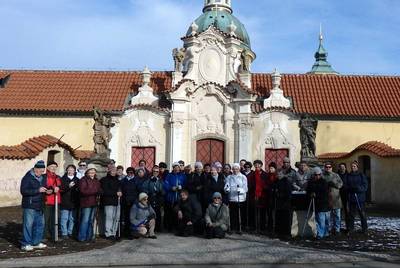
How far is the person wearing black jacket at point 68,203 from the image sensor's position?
34.5 feet

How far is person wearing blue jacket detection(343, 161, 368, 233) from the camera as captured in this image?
1156cm

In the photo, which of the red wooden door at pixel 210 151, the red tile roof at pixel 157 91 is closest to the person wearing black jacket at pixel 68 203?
the red tile roof at pixel 157 91

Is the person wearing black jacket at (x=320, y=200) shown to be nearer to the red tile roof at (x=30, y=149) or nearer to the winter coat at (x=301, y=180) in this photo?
the winter coat at (x=301, y=180)

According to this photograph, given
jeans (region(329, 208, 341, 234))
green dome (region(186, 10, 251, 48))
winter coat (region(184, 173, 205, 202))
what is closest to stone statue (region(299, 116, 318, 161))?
jeans (region(329, 208, 341, 234))

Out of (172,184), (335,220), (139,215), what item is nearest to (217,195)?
(172,184)

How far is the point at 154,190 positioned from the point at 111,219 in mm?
1207

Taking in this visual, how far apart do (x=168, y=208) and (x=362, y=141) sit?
50.6 ft

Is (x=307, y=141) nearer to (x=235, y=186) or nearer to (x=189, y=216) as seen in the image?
(x=235, y=186)

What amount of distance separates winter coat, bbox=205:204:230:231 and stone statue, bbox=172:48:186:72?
49.2ft

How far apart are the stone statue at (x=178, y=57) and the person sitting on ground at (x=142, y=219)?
15.0 metres

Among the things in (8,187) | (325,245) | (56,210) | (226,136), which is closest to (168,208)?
(56,210)

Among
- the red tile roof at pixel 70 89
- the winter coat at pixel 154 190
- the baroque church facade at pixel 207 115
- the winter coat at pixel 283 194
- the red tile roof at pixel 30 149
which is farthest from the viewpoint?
the red tile roof at pixel 70 89

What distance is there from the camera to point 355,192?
1163 centimetres

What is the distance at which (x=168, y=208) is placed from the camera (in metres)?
11.8
